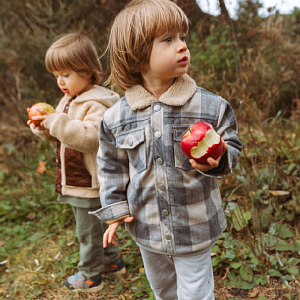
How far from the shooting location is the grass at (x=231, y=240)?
2076mm

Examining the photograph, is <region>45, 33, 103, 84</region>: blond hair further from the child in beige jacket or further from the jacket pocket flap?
the jacket pocket flap

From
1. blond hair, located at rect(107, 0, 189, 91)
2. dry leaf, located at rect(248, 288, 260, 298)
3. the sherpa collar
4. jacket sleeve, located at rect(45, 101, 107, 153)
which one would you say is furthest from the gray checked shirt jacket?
dry leaf, located at rect(248, 288, 260, 298)

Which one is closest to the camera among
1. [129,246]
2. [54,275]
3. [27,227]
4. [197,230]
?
[197,230]

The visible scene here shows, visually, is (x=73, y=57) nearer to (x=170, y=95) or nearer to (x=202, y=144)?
(x=170, y=95)

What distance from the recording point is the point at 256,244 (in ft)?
6.98

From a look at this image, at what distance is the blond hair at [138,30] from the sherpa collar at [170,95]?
0.08 meters

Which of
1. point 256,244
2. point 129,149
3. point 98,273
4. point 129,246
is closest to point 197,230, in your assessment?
point 129,149

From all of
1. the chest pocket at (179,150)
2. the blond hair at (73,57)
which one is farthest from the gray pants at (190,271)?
the blond hair at (73,57)

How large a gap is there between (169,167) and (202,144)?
0.90 ft

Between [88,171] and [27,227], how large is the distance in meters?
1.55

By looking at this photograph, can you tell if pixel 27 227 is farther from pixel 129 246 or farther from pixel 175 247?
pixel 175 247

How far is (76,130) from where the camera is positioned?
1.83 m

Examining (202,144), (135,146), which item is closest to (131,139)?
(135,146)

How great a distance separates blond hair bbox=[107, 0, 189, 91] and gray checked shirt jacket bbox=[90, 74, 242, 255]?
0.11 m
